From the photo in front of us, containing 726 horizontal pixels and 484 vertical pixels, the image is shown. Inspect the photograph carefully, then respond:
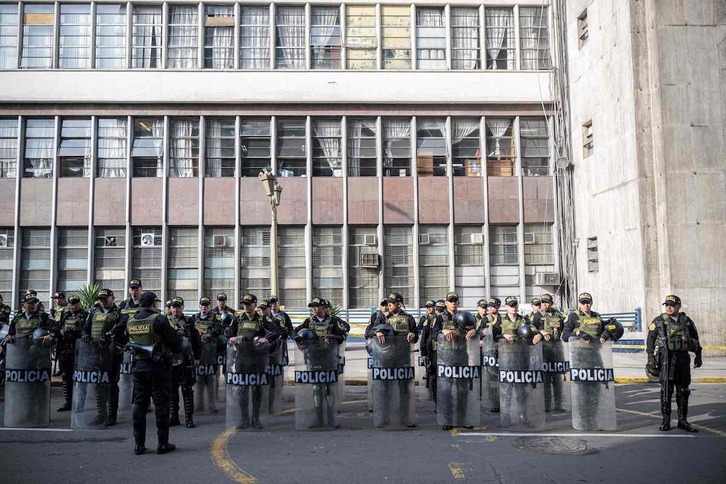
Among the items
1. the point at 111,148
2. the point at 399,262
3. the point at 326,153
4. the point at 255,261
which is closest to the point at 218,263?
the point at 255,261

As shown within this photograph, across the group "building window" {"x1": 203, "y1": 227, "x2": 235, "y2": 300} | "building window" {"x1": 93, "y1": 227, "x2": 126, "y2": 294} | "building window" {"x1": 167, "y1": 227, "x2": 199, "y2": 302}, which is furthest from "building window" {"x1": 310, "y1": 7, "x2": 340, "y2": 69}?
"building window" {"x1": 93, "y1": 227, "x2": 126, "y2": 294}

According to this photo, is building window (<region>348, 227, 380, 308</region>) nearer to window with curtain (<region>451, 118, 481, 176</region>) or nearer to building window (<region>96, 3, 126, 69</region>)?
window with curtain (<region>451, 118, 481, 176</region>)

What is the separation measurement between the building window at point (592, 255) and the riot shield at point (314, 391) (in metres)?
16.0

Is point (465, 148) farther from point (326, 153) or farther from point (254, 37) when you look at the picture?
point (254, 37)

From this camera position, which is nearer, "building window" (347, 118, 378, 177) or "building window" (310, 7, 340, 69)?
"building window" (347, 118, 378, 177)

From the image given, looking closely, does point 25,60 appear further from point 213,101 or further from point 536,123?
point 536,123

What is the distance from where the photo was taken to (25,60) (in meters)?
25.6

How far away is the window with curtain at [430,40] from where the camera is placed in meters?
26.2

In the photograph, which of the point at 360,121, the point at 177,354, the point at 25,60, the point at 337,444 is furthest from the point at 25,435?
the point at 25,60

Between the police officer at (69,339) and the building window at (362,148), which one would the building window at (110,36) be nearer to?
the building window at (362,148)

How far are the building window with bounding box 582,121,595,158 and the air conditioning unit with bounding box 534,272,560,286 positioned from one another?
477cm

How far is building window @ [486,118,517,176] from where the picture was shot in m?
25.9

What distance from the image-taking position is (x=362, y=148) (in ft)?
84.4

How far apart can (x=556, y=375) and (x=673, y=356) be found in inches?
91.8
